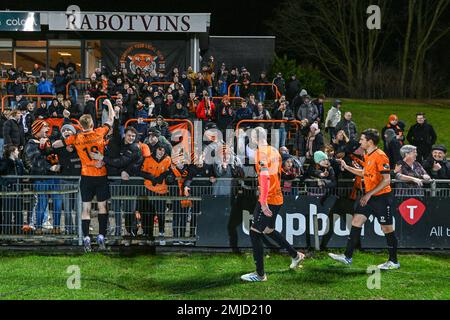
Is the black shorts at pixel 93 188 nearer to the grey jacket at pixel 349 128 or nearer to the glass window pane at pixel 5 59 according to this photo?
the grey jacket at pixel 349 128

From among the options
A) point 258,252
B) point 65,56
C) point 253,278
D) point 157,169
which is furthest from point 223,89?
point 253,278

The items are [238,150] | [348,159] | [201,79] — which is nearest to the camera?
[348,159]

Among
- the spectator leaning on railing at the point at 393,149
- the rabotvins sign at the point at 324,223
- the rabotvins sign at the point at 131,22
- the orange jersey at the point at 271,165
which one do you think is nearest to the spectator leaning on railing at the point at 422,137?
the spectator leaning on railing at the point at 393,149

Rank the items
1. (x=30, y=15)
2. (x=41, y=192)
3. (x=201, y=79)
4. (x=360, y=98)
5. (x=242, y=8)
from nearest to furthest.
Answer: (x=41, y=192) < (x=201, y=79) < (x=30, y=15) < (x=360, y=98) < (x=242, y=8)

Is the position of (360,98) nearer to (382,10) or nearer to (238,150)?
(382,10)

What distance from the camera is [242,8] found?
42125 mm

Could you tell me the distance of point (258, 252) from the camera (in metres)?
9.21

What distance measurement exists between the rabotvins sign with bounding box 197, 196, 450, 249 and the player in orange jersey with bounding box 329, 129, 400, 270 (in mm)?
1195

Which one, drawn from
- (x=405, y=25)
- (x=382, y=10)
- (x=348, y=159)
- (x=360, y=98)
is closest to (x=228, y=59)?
(x=360, y=98)

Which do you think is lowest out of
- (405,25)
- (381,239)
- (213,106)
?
(381,239)

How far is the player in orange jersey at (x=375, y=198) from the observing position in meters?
9.78

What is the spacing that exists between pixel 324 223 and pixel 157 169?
3022 millimetres

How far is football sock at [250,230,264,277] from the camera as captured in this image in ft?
30.0

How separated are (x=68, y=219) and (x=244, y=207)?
3.01 meters
